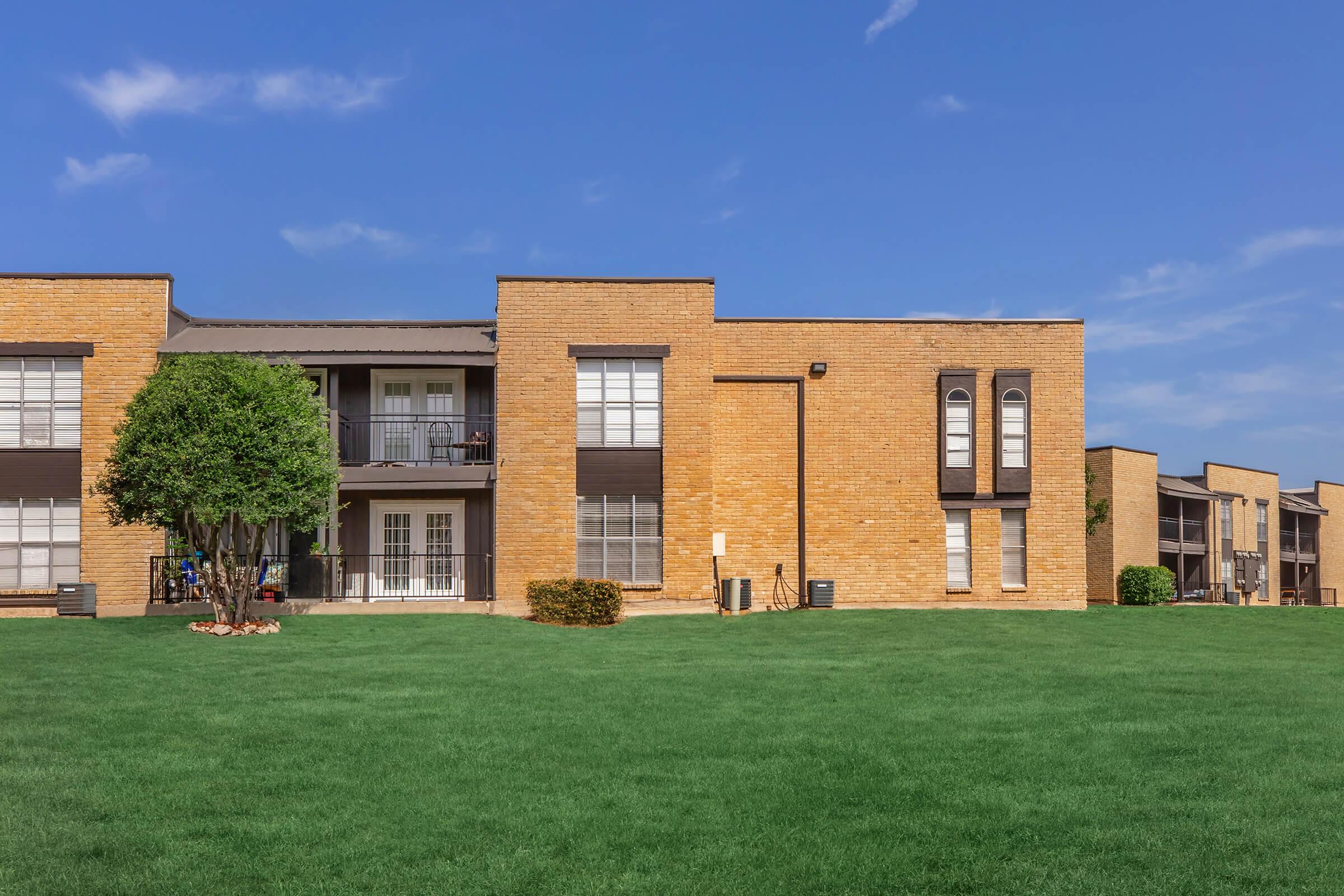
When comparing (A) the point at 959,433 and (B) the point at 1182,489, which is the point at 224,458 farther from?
(B) the point at 1182,489

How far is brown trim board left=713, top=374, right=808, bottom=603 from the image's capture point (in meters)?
26.8

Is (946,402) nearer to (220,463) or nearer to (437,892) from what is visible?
(220,463)

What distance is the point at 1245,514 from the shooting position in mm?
53938

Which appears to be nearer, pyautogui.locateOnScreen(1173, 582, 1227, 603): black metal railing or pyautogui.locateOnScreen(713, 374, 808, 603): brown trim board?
pyautogui.locateOnScreen(713, 374, 808, 603): brown trim board

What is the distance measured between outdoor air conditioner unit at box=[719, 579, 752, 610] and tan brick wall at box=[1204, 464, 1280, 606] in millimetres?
33302

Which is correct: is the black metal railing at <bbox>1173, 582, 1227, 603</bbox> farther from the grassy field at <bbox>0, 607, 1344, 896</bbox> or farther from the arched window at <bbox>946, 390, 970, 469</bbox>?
the grassy field at <bbox>0, 607, 1344, 896</bbox>

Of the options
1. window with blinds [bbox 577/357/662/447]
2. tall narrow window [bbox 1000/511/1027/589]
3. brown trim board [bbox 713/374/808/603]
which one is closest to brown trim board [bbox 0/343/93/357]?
window with blinds [bbox 577/357/662/447]

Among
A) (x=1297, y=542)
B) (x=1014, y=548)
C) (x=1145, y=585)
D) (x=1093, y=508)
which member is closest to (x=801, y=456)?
(x=1014, y=548)

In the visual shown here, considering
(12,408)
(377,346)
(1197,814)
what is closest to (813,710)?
(1197,814)

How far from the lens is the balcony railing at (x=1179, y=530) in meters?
48.0

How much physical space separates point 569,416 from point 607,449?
112cm

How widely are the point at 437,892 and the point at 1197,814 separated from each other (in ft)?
17.9

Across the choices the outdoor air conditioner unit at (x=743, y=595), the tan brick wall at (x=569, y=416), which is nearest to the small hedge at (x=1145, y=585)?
the outdoor air conditioner unit at (x=743, y=595)

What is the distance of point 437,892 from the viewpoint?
6914 mm
